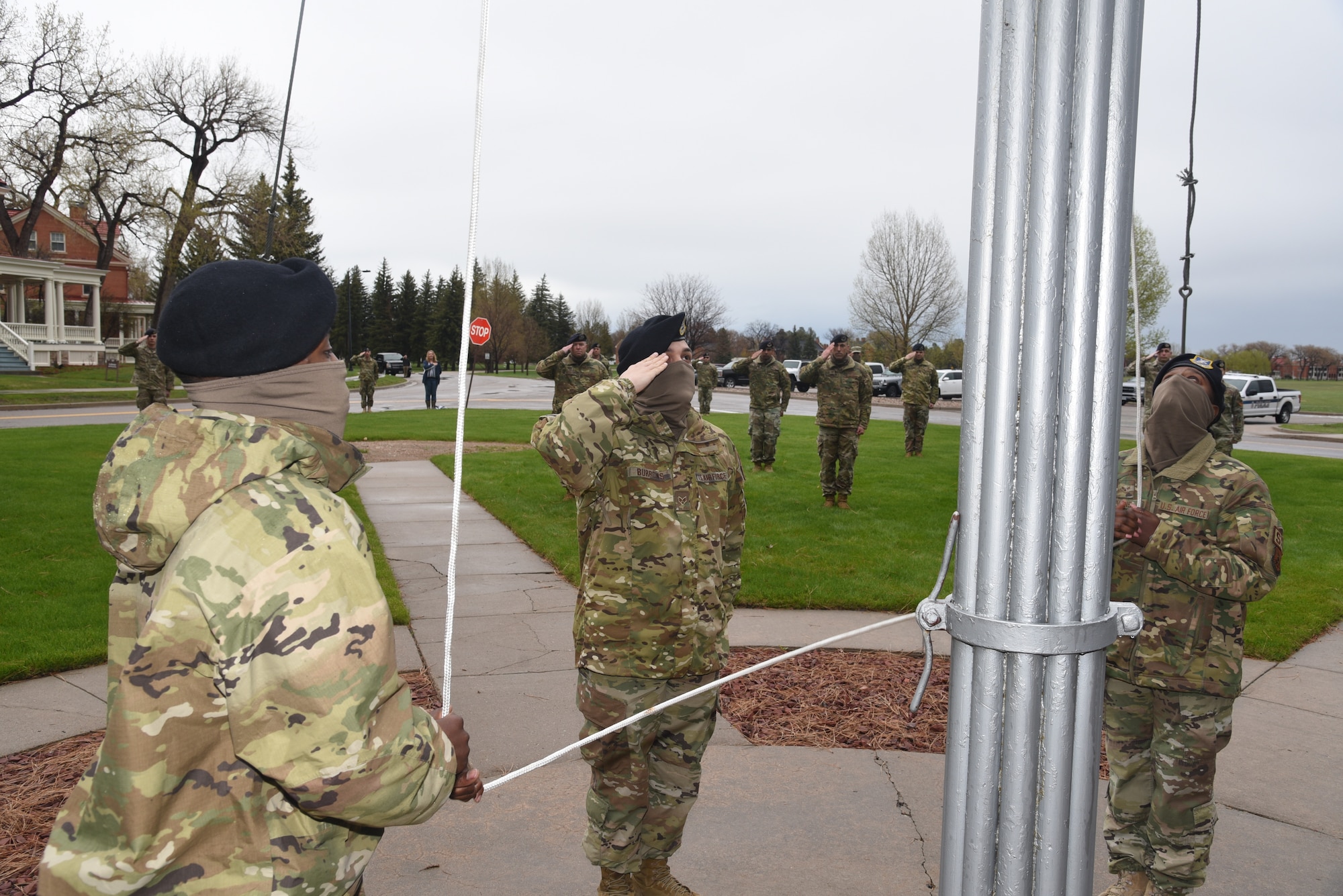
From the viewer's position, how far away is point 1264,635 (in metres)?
6.55

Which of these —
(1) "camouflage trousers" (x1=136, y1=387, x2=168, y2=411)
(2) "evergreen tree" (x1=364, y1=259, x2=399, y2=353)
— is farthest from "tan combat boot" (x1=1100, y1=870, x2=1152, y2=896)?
(2) "evergreen tree" (x1=364, y1=259, x2=399, y2=353)

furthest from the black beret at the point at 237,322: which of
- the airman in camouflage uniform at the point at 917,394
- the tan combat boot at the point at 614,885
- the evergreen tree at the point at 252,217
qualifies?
the evergreen tree at the point at 252,217

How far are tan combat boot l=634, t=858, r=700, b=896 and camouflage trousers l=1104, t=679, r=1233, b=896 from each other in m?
1.58

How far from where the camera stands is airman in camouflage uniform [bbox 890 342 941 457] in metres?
16.7

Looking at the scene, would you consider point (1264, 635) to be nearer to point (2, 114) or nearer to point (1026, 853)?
point (1026, 853)

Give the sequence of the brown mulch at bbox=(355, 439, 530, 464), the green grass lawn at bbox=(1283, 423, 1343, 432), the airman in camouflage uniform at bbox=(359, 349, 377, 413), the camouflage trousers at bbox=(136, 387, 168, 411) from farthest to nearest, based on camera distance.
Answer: the green grass lawn at bbox=(1283, 423, 1343, 432) → the airman in camouflage uniform at bbox=(359, 349, 377, 413) → the camouflage trousers at bbox=(136, 387, 168, 411) → the brown mulch at bbox=(355, 439, 530, 464)

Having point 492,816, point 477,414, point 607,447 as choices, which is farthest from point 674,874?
point 477,414

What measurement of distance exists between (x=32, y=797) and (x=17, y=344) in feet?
149

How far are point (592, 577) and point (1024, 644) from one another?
1.91m

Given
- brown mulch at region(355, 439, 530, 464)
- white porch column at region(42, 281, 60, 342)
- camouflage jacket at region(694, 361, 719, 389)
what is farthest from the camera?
white porch column at region(42, 281, 60, 342)

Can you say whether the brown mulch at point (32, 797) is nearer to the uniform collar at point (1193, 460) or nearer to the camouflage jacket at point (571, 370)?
the uniform collar at point (1193, 460)

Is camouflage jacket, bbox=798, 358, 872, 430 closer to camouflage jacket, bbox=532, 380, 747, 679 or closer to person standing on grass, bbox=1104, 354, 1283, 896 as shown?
person standing on grass, bbox=1104, 354, 1283, 896

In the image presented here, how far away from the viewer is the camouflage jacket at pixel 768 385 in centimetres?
1425

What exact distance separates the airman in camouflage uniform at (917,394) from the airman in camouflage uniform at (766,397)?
298 cm
